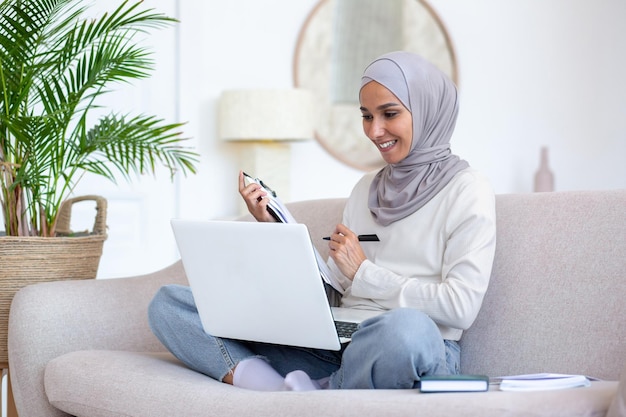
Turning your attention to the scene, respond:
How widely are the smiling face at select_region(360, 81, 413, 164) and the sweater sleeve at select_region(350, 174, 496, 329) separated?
0.17 m

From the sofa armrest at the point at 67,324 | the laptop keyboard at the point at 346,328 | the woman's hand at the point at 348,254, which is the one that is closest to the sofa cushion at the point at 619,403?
the laptop keyboard at the point at 346,328

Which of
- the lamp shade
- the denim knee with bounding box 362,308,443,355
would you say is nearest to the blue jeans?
the denim knee with bounding box 362,308,443,355

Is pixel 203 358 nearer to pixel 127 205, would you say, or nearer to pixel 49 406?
pixel 49 406

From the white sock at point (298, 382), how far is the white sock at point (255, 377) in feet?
0.18

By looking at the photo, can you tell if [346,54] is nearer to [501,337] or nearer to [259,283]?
[501,337]

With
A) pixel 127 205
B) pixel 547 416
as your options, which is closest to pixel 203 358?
pixel 547 416

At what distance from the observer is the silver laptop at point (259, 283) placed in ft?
5.60

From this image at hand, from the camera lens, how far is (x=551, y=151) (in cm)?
466

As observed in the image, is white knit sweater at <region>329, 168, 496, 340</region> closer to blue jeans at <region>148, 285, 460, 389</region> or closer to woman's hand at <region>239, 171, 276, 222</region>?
blue jeans at <region>148, 285, 460, 389</region>

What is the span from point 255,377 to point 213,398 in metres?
0.23

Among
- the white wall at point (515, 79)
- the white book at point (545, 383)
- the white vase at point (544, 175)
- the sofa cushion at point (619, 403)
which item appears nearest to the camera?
the sofa cushion at point (619, 403)

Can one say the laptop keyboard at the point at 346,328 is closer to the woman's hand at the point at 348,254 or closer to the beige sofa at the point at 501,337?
the woman's hand at the point at 348,254

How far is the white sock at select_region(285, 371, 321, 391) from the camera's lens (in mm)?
1857

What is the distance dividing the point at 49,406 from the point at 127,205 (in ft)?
6.51
